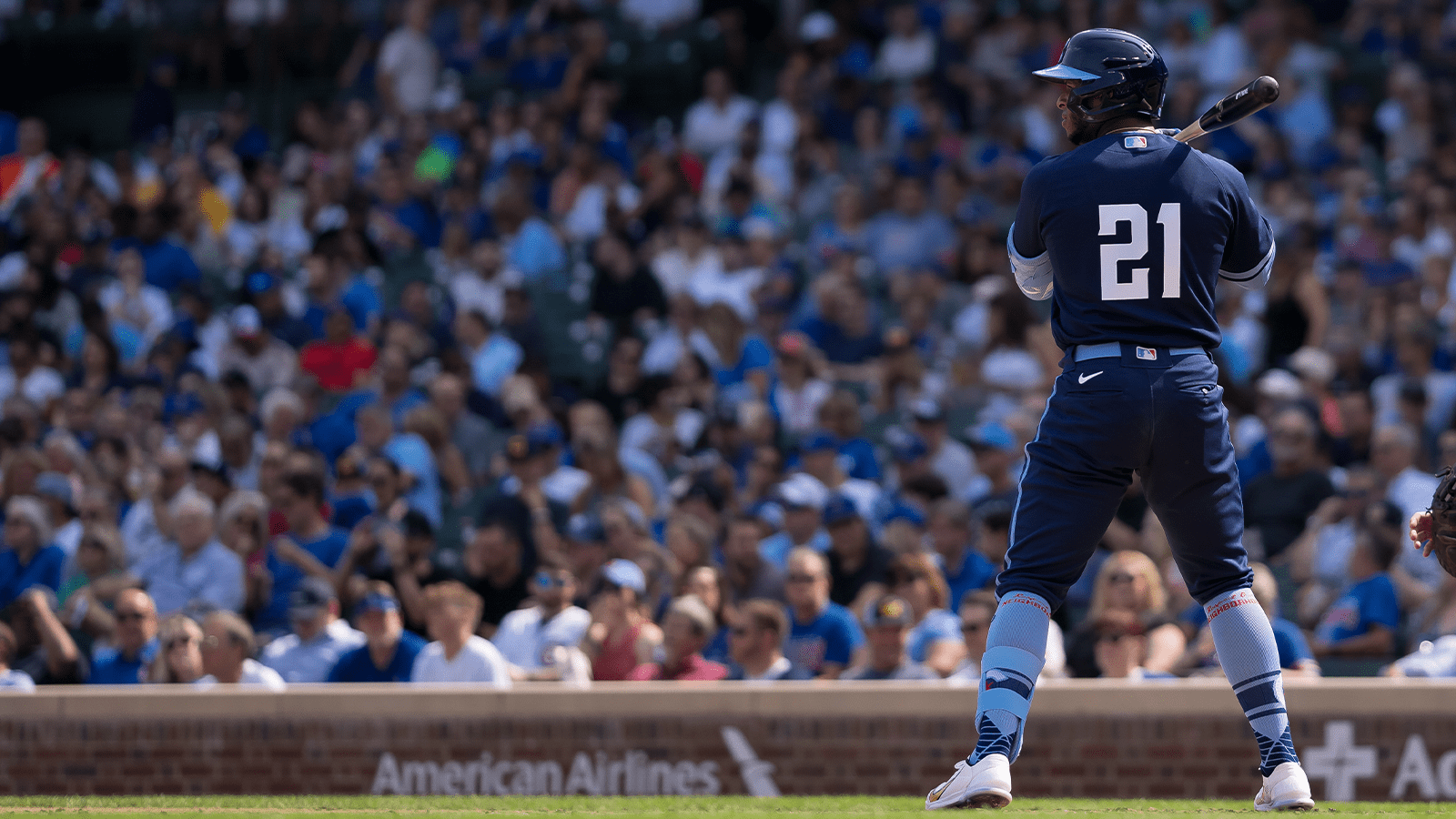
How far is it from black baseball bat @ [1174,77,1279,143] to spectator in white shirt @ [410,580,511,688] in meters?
4.50

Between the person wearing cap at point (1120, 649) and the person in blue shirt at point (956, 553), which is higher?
the person in blue shirt at point (956, 553)

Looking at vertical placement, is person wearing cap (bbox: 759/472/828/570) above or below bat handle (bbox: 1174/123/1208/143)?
below

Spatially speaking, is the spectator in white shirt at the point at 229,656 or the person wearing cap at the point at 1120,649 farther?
the spectator in white shirt at the point at 229,656

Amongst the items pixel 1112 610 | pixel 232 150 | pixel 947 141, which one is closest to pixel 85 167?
pixel 232 150

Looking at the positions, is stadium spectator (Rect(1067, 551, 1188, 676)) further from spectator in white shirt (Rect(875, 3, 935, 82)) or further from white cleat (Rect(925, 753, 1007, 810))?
spectator in white shirt (Rect(875, 3, 935, 82))

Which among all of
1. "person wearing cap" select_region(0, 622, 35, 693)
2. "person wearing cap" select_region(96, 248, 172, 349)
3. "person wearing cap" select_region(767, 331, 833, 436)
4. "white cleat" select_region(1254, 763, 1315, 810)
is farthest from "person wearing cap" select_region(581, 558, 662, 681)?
"person wearing cap" select_region(96, 248, 172, 349)

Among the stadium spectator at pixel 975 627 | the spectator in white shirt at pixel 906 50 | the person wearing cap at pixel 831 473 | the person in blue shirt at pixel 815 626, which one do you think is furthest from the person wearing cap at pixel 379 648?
the spectator in white shirt at pixel 906 50

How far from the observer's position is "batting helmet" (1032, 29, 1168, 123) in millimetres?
4488

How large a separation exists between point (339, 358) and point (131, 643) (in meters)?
4.97

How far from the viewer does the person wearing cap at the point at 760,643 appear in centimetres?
782

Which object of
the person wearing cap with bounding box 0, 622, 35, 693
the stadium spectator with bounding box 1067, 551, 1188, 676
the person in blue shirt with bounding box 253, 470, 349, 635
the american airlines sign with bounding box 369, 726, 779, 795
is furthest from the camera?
the person in blue shirt with bounding box 253, 470, 349, 635

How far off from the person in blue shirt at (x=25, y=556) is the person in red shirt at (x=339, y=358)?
3070 millimetres

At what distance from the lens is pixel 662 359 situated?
13.0 m

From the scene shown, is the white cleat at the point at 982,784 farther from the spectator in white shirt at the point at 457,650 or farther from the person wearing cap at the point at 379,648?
the person wearing cap at the point at 379,648
